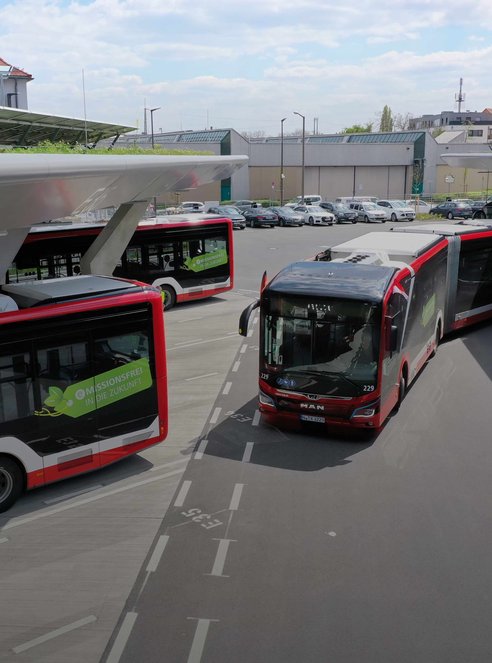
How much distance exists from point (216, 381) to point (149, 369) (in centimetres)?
491

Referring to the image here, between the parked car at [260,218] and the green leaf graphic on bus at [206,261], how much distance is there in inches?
1093

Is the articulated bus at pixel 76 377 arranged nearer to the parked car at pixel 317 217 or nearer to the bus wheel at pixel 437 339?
the bus wheel at pixel 437 339

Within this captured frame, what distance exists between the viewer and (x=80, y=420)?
9672mm

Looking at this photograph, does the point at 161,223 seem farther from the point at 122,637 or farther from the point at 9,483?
the point at 122,637

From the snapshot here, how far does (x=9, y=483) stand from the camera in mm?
9195

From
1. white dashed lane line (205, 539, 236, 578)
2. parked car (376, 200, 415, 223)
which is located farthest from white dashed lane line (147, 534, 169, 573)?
parked car (376, 200, 415, 223)

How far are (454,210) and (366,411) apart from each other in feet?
156

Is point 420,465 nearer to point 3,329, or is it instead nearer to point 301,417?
point 301,417

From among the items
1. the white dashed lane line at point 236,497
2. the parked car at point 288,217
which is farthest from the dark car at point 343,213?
the white dashed lane line at point 236,497

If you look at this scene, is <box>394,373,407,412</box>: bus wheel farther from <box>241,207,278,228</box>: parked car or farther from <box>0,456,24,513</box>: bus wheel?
<box>241,207,278,228</box>: parked car

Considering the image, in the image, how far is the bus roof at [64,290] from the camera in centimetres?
966

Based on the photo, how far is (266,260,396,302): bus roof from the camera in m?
11.3

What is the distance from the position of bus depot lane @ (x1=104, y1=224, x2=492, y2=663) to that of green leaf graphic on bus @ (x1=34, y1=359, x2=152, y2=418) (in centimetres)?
153

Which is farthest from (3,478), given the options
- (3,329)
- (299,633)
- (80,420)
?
(299,633)
